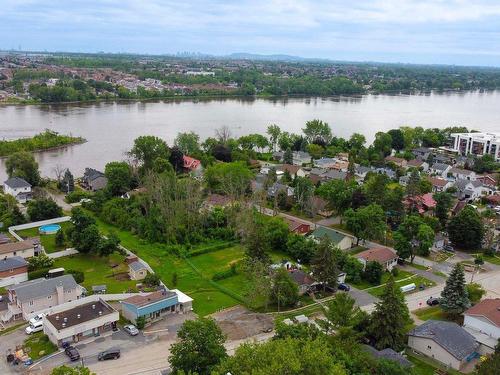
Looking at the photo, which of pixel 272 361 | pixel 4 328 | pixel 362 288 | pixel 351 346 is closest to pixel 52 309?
pixel 4 328

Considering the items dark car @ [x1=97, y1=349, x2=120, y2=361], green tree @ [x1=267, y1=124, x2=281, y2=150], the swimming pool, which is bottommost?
dark car @ [x1=97, y1=349, x2=120, y2=361]

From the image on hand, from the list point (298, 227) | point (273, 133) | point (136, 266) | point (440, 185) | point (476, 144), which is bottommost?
point (136, 266)

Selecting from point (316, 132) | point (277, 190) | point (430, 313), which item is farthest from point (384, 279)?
point (316, 132)

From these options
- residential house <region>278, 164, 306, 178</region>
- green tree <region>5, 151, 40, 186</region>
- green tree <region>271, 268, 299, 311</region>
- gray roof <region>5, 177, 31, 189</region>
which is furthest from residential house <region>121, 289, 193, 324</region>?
residential house <region>278, 164, 306, 178</region>

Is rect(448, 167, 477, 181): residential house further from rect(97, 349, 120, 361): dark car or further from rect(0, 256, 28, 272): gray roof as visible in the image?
rect(0, 256, 28, 272): gray roof

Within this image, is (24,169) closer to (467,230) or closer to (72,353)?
(72,353)

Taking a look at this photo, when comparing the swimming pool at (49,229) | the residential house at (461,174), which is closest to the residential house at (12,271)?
the swimming pool at (49,229)
